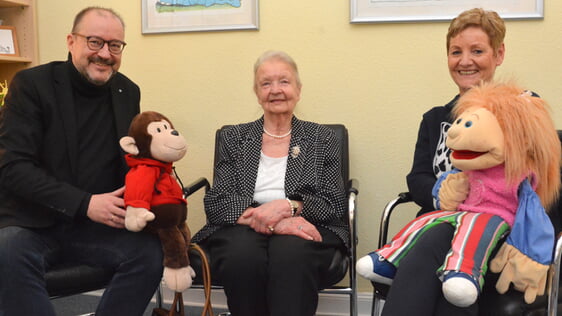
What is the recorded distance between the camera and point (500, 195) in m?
1.58

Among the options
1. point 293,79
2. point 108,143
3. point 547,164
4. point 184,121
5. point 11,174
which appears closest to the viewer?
point 547,164

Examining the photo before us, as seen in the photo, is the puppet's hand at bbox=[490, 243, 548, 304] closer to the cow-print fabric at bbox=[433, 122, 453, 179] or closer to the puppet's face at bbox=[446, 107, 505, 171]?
the puppet's face at bbox=[446, 107, 505, 171]

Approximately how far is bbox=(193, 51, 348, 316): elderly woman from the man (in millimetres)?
276

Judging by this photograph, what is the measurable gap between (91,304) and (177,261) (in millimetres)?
1136

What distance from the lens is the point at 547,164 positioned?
154cm

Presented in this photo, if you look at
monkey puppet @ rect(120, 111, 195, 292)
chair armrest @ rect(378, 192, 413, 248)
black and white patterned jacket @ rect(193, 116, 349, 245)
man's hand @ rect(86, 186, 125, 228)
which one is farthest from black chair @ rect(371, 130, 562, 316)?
man's hand @ rect(86, 186, 125, 228)

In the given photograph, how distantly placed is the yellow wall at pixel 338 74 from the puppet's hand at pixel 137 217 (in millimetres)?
968

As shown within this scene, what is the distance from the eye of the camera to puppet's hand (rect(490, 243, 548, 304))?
145cm

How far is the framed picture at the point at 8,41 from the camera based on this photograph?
2.69 m

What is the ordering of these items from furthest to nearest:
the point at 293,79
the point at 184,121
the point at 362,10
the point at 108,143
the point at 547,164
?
the point at 184,121 → the point at 362,10 → the point at 293,79 → the point at 108,143 → the point at 547,164

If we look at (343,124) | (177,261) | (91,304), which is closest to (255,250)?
(177,261)

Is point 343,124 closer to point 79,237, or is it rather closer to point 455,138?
point 455,138

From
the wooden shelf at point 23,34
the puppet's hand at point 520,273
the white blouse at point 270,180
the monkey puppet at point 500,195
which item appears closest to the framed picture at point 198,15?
the wooden shelf at point 23,34

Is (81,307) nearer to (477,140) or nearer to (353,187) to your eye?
(353,187)
